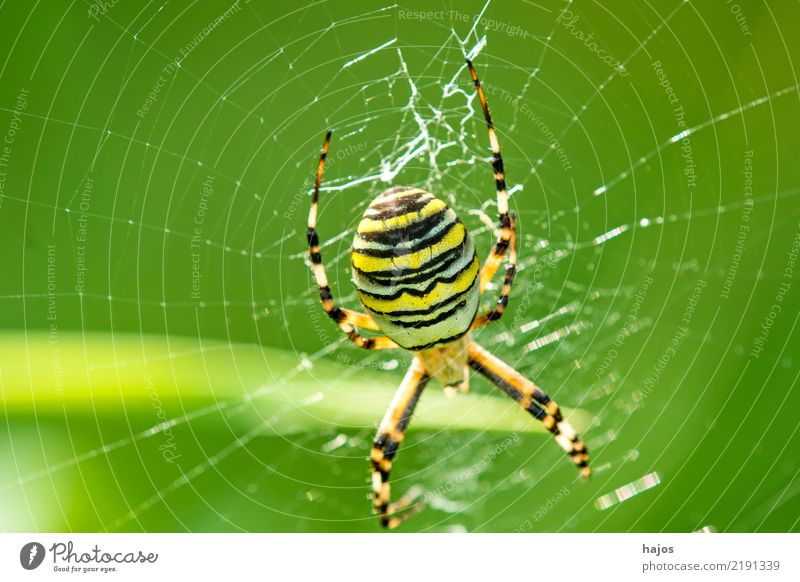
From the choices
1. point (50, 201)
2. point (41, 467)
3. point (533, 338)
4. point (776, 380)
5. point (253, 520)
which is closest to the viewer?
point (41, 467)

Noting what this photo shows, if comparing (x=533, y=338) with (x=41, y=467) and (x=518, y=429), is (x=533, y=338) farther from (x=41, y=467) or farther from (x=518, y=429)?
(x=41, y=467)

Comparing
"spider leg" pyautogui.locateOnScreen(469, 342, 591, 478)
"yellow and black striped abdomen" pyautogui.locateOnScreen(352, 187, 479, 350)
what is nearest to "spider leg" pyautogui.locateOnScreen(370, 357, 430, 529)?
"spider leg" pyautogui.locateOnScreen(469, 342, 591, 478)

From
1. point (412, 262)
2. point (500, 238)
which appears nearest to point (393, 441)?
point (500, 238)

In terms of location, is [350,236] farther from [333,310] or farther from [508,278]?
[508,278]

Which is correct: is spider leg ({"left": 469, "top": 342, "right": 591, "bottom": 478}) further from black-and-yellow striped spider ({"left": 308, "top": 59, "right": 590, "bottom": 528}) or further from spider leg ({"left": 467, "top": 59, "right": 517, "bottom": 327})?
spider leg ({"left": 467, "top": 59, "right": 517, "bottom": 327})

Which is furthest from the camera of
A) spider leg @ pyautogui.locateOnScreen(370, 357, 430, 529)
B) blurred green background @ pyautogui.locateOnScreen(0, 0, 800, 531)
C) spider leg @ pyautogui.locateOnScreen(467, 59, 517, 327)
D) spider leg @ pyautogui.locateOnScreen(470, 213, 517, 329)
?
spider leg @ pyautogui.locateOnScreen(370, 357, 430, 529)

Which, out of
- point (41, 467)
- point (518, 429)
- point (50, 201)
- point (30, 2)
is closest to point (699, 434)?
point (518, 429)

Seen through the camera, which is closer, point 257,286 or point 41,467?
point 41,467
